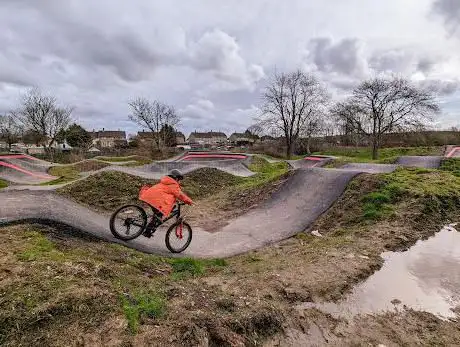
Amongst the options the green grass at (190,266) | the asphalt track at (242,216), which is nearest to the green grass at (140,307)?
the green grass at (190,266)

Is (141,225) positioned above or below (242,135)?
below

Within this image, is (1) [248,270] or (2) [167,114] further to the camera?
(2) [167,114]

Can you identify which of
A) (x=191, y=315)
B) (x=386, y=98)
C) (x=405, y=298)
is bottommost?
(x=405, y=298)

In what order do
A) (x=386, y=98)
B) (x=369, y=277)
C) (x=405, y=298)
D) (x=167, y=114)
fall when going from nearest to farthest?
(x=405, y=298) < (x=369, y=277) < (x=386, y=98) < (x=167, y=114)

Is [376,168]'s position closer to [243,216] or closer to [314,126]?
[243,216]

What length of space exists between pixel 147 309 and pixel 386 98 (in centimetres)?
3664

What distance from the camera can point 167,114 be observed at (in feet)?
206

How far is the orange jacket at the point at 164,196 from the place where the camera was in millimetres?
7199

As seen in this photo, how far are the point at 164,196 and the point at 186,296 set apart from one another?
296 centimetres

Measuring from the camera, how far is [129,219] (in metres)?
7.28

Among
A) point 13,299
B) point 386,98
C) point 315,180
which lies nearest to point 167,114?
point 386,98

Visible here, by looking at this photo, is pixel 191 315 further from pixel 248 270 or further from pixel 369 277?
pixel 369 277

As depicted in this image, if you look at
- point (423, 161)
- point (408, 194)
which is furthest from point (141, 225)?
point (423, 161)

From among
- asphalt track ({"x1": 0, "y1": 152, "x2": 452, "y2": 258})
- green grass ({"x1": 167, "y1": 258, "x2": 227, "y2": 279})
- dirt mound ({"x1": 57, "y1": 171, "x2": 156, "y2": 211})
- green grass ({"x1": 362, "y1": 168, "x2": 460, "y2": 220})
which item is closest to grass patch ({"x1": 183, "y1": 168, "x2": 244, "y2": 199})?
dirt mound ({"x1": 57, "y1": 171, "x2": 156, "y2": 211})
